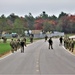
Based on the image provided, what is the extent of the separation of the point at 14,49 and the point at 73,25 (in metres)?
117

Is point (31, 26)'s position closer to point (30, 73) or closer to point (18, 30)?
point (18, 30)

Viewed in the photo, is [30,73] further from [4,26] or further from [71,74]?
[4,26]

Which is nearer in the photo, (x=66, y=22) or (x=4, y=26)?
(x=4, y=26)

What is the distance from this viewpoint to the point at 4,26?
6004 inches

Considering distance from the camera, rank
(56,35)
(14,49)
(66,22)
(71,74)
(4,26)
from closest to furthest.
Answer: (71,74) → (14,49) → (56,35) → (4,26) → (66,22)

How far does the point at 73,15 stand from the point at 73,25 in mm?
21757

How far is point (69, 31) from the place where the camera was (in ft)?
559

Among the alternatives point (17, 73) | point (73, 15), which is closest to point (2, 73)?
→ point (17, 73)

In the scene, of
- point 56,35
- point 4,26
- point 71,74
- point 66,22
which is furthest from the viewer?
point 66,22

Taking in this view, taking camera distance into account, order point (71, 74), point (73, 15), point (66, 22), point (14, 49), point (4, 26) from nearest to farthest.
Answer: point (71, 74) → point (14, 49) → point (4, 26) → point (66, 22) → point (73, 15)

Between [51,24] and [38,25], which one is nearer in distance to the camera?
[51,24]

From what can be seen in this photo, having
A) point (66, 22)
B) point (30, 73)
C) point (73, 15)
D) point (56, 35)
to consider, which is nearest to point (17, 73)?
point (30, 73)

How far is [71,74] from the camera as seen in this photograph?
20984 millimetres

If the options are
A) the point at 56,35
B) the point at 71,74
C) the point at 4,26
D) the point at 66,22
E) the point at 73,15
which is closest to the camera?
the point at 71,74
